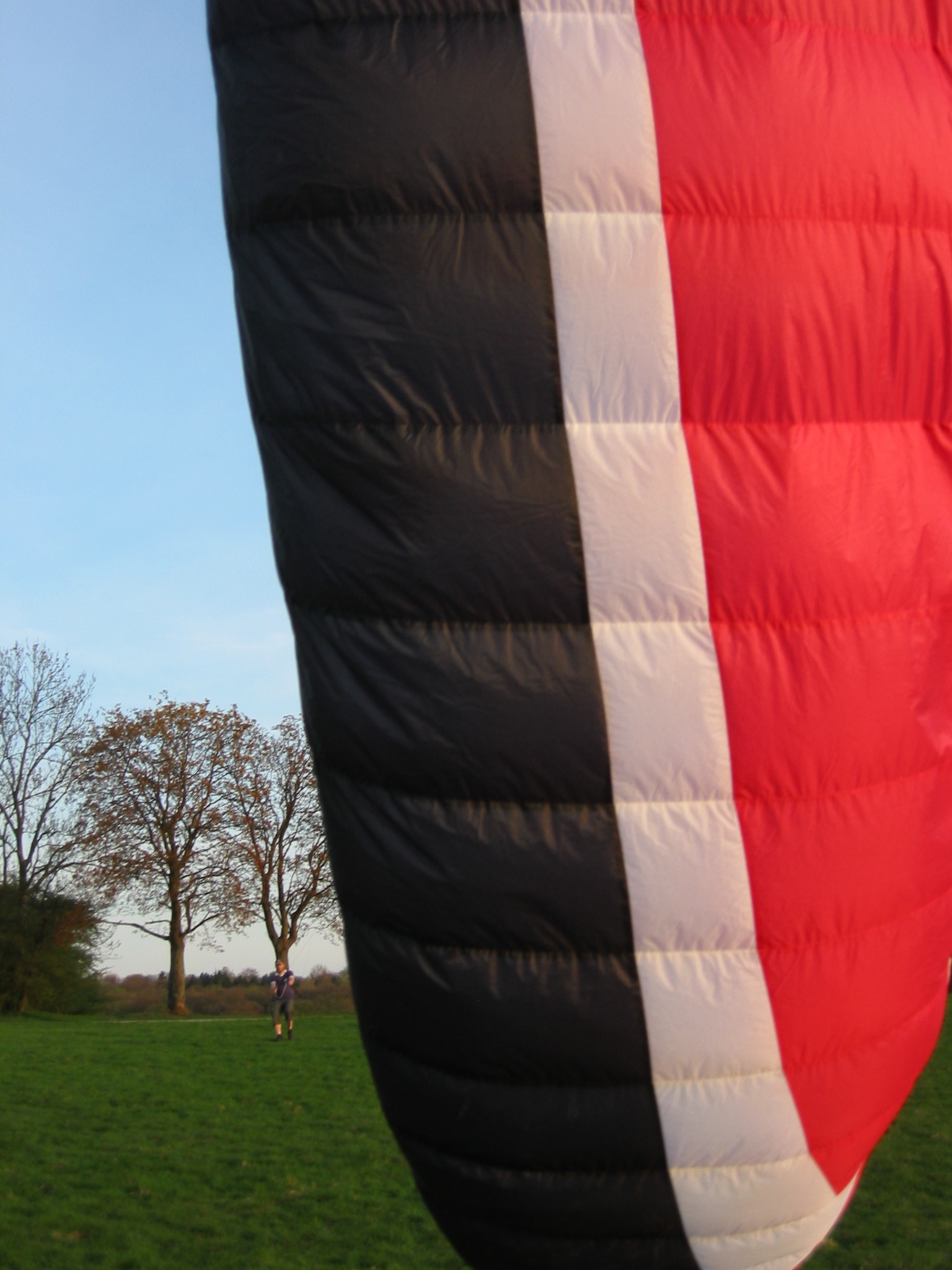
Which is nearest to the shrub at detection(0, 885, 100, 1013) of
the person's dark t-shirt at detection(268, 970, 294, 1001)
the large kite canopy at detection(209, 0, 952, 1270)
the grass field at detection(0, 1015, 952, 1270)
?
the person's dark t-shirt at detection(268, 970, 294, 1001)

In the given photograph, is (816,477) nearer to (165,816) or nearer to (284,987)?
(284,987)

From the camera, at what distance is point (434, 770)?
7.93 ft

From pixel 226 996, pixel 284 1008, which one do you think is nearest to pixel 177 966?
pixel 226 996

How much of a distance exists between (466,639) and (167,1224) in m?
5.35

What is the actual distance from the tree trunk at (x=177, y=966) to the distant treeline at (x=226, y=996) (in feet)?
1.25

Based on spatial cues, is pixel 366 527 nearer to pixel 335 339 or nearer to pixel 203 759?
pixel 335 339

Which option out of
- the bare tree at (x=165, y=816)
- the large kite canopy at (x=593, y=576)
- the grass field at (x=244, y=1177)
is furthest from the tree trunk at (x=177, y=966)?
the large kite canopy at (x=593, y=576)

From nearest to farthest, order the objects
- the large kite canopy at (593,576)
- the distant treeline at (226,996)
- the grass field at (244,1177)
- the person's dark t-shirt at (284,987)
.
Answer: the large kite canopy at (593,576) < the grass field at (244,1177) < the person's dark t-shirt at (284,987) < the distant treeline at (226,996)

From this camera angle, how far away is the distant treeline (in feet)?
72.3

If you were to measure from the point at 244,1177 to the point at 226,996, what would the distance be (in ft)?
61.7

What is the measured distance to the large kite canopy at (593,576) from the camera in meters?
2.42

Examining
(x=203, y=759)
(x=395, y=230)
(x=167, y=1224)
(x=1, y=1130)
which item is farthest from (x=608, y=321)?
(x=203, y=759)

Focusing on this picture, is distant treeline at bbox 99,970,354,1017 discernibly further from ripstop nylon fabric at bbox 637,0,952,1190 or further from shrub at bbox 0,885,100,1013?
ripstop nylon fabric at bbox 637,0,952,1190

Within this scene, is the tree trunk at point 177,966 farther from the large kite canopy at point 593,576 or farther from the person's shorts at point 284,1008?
the large kite canopy at point 593,576
